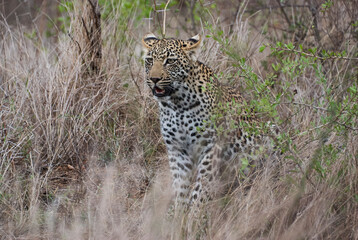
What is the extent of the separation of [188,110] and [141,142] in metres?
1.18

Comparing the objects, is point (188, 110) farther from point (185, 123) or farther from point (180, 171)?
point (180, 171)

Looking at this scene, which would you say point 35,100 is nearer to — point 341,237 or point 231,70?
point 231,70

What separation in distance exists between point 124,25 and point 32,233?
328 cm

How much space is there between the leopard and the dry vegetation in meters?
0.31

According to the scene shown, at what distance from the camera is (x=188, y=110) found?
5.62 metres

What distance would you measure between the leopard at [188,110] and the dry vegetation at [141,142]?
0.31m

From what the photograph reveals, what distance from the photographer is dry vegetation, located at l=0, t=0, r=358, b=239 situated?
446cm

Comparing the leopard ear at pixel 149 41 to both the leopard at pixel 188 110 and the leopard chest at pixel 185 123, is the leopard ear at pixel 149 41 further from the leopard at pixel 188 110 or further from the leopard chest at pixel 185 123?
the leopard chest at pixel 185 123

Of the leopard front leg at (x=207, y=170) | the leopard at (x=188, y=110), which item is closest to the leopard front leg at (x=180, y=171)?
the leopard at (x=188, y=110)

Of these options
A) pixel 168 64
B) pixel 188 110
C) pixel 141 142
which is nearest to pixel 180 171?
pixel 188 110

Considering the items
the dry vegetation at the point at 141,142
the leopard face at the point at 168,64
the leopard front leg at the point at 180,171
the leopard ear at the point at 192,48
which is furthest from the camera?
the leopard front leg at the point at 180,171

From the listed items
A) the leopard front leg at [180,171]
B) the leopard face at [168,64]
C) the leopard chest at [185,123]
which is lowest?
the leopard front leg at [180,171]

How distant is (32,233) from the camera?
5023 millimetres

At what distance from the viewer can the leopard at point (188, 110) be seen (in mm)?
5488
